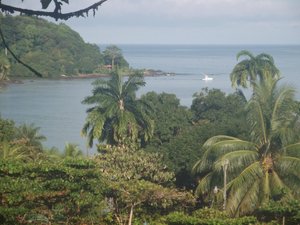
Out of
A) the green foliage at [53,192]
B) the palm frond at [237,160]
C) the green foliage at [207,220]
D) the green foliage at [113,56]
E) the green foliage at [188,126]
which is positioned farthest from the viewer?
the green foliage at [113,56]

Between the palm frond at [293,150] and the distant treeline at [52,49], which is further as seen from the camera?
the distant treeline at [52,49]

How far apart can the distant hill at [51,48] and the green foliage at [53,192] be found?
45.1 m

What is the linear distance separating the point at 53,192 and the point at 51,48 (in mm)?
59820

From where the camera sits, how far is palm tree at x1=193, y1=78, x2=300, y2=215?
1145cm

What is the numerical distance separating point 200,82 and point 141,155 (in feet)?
190

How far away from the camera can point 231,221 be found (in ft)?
30.0

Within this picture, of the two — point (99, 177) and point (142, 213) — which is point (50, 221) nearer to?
point (99, 177)

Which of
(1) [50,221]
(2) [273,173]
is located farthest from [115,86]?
(1) [50,221]

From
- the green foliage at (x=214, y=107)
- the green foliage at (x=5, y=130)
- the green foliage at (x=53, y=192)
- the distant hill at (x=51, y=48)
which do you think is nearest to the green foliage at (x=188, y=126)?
the green foliage at (x=214, y=107)

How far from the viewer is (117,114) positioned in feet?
59.8

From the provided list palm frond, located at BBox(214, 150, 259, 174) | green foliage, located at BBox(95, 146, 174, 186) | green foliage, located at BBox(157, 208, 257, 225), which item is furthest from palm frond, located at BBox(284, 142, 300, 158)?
green foliage, located at BBox(95, 146, 174, 186)

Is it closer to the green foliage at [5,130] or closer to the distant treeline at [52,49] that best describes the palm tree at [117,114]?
the green foliage at [5,130]

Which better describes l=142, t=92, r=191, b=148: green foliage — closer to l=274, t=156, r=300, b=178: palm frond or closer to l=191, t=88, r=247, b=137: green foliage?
l=191, t=88, r=247, b=137: green foliage

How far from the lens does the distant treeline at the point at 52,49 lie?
5909 cm
